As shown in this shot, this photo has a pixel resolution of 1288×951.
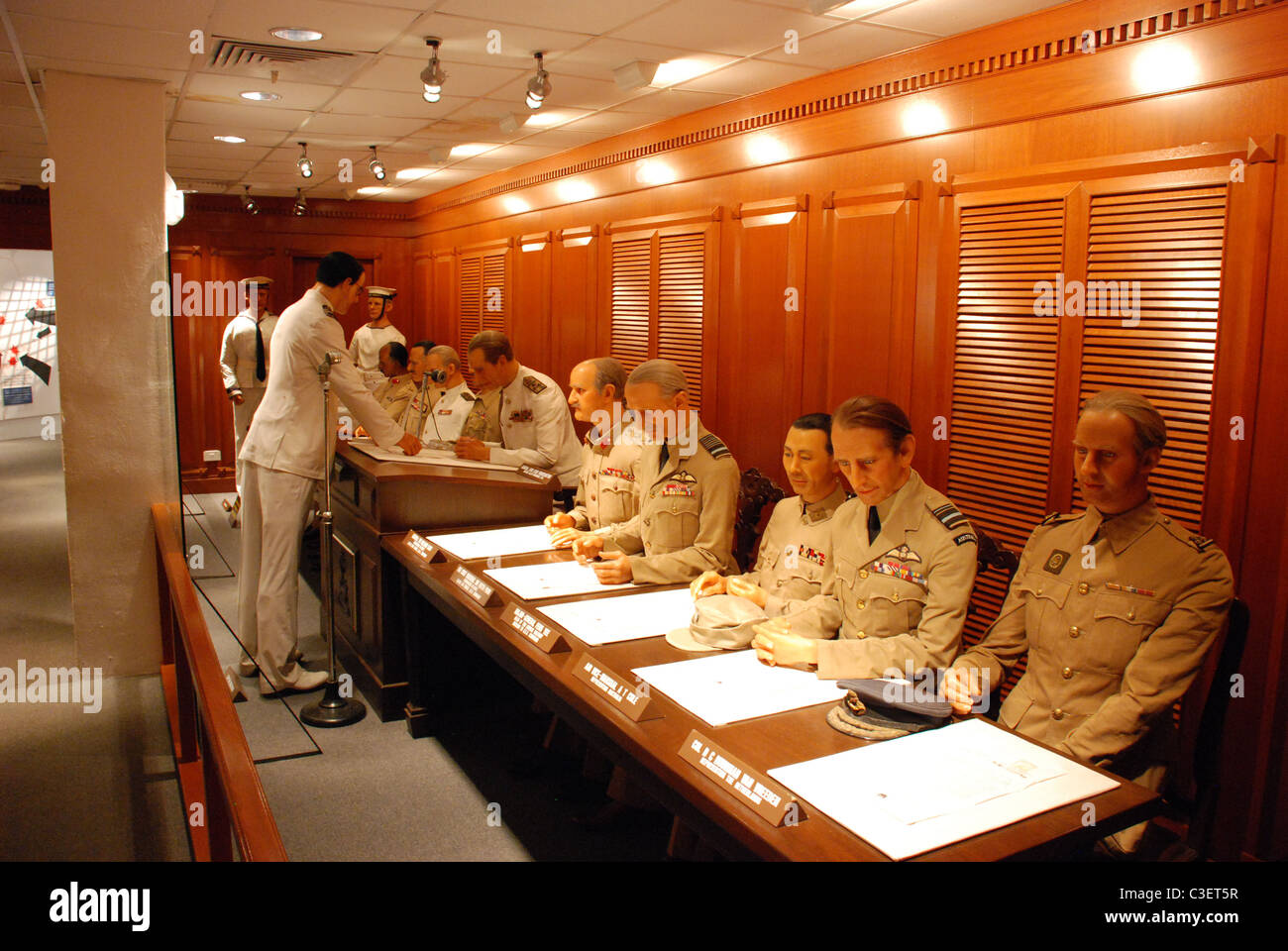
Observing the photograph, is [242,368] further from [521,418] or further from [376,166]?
[521,418]

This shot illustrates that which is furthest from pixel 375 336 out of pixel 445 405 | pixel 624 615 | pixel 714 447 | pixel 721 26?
pixel 624 615

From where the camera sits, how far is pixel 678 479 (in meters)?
3.19

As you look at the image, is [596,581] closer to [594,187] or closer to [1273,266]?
[1273,266]

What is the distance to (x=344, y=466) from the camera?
14.4 feet

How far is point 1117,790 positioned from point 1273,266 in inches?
64.9

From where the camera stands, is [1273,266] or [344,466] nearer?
[1273,266]

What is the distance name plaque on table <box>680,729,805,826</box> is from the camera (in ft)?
5.08

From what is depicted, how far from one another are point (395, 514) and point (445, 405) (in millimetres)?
2003

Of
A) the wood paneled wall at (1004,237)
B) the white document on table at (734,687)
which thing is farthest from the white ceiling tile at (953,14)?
the white document on table at (734,687)

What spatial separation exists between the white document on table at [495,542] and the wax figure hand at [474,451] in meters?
0.86

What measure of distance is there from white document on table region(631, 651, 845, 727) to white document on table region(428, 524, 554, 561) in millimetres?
1271

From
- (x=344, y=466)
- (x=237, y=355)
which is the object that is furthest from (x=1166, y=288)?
(x=237, y=355)

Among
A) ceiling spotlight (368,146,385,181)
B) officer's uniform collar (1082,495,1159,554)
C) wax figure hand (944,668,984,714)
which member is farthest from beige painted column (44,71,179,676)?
officer's uniform collar (1082,495,1159,554)

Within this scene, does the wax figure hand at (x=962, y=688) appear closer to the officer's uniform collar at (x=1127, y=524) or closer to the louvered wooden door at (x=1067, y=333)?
the officer's uniform collar at (x=1127, y=524)
